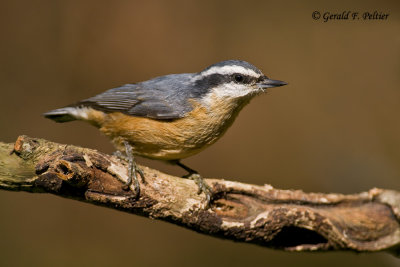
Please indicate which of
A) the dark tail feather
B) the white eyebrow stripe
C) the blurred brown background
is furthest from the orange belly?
the blurred brown background

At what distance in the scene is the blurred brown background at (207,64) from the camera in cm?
479

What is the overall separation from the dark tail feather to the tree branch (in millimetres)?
1226

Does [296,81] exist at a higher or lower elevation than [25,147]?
higher

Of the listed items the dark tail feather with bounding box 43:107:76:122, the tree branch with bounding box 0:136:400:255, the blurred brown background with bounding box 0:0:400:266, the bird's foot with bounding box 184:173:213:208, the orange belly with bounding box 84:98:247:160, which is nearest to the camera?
the tree branch with bounding box 0:136:400:255

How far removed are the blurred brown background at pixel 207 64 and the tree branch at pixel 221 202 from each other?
1.68 metres

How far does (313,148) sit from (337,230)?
2425 mm

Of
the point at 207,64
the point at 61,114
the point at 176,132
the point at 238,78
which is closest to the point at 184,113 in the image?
the point at 176,132

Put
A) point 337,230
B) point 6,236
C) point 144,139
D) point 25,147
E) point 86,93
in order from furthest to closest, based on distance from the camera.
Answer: point 86,93
point 6,236
point 144,139
point 337,230
point 25,147

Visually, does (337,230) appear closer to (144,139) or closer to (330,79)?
(144,139)

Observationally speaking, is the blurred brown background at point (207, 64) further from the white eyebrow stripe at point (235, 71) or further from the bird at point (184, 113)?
the white eyebrow stripe at point (235, 71)

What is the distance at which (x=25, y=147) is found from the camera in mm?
2398

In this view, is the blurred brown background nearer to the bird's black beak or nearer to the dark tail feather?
the dark tail feather

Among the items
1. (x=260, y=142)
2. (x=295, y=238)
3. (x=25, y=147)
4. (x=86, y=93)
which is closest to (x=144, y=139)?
(x=25, y=147)

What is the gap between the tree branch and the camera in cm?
239
